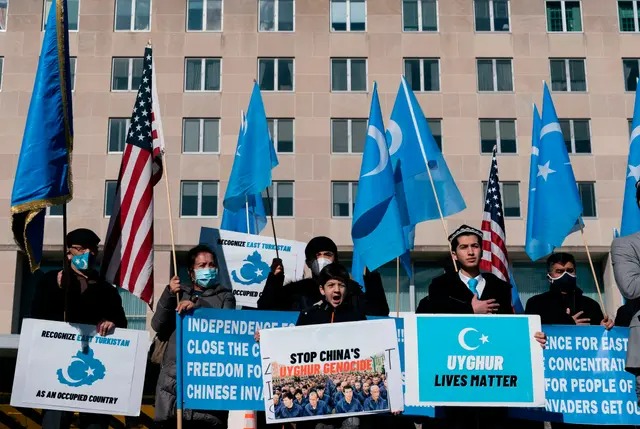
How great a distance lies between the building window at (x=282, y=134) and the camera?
35688 millimetres

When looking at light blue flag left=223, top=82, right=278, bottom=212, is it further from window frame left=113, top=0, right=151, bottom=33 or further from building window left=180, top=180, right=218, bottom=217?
window frame left=113, top=0, right=151, bottom=33

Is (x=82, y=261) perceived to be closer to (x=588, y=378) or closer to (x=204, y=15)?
(x=588, y=378)

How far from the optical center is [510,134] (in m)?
35.9

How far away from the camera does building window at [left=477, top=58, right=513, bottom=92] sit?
36.4 meters

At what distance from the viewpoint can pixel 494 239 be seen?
13781 millimetres

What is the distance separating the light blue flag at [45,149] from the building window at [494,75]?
1126 inches

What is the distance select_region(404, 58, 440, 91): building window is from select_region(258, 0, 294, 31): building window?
483 centimetres

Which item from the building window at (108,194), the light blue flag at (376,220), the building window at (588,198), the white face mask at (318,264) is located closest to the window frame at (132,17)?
the building window at (108,194)

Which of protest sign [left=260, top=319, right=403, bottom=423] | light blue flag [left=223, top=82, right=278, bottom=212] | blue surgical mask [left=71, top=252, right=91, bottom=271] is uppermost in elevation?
light blue flag [left=223, top=82, right=278, bottom=212]

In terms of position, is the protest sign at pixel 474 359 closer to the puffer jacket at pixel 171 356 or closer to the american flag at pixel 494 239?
the puffer jacket at pixel 171 356

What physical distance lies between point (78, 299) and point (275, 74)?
2842 centimetres

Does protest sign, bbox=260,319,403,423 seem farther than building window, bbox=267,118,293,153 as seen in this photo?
No

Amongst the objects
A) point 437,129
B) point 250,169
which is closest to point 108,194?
point 437,129

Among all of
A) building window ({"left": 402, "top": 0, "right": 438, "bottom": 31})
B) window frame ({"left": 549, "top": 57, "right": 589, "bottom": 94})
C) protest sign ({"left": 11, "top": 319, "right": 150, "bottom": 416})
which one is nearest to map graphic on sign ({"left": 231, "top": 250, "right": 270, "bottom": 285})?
protest sign ({"left": 11, "top": 319, "right": 150, "bottom": 416})
